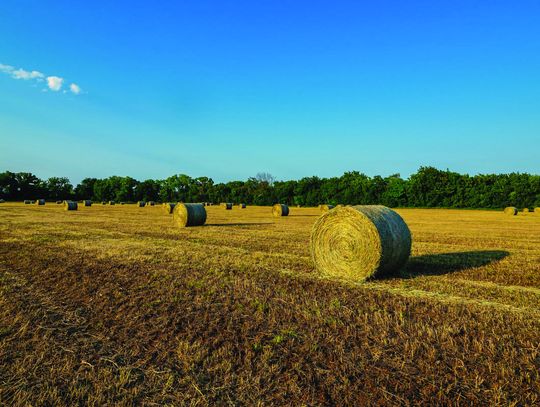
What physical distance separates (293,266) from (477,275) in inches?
169

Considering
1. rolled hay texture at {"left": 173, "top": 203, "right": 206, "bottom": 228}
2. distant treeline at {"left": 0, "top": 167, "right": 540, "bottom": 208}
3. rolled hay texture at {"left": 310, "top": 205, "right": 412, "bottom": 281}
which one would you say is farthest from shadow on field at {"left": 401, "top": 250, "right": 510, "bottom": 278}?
distant treeline at {"left": 0, "top": 167, "right": 540, "bottom": 208}

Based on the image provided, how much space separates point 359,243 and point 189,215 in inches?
541

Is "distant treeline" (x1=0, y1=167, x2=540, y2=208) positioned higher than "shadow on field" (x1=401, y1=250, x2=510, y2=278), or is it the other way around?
"distant treeline" (x1=0, y1=167, x2=540, y2=208)

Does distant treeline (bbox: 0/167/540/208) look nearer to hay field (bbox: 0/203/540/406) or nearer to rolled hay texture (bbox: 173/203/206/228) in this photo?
rolled hay texture (bbox: 173/203/206/228)

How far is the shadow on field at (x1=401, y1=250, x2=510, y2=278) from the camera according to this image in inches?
367

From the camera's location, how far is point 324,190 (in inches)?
3221

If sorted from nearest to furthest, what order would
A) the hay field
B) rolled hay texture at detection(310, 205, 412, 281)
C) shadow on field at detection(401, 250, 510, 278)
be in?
the hay field < rolled hay texture at detection(310, 205, 412, 281) < shadow on field at detection(401, 250, 510, 278)

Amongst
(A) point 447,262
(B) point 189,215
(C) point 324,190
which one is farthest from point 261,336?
(C) point 324,190

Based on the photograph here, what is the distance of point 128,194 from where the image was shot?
110 m

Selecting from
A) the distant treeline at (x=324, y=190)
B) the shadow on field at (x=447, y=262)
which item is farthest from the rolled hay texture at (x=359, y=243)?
the distant treeline at (x=324, y=190)

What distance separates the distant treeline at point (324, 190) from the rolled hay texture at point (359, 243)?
201ft

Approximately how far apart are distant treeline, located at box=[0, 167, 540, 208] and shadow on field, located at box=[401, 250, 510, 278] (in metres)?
57.1

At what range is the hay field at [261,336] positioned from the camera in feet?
11.7

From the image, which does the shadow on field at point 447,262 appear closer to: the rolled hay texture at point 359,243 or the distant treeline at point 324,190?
the rolled hay texture at point 359,243
